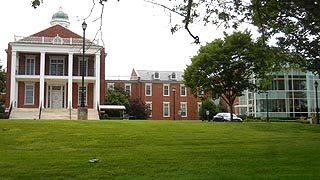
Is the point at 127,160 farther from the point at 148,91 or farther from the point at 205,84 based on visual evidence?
the point at 148,91

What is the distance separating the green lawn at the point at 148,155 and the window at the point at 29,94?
92.6 ft

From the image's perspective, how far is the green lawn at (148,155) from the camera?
31.2 ft

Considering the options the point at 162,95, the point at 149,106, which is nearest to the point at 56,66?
the point at 149,106

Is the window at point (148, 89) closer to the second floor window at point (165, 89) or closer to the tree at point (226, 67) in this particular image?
the second floor window at point (165, 89)

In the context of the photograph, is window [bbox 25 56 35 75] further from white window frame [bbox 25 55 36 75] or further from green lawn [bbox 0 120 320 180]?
green lawn [bbox 0 120 320 180]

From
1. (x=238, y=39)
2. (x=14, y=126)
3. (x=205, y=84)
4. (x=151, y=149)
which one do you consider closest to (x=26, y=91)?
(x=205, y=84)

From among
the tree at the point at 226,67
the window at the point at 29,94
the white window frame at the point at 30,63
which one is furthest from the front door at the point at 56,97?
the tree at the point at 226,67

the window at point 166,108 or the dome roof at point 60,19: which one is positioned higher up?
the dome roof at point 60,19

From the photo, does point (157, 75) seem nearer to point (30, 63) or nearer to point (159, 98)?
point (159, 98)

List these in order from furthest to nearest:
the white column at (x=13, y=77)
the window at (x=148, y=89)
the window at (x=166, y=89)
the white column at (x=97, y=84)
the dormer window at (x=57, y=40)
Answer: the window at (x=166, y=89), the window at (x=148, y=89), the dormer window at (x=57, y=40), the white column at (x=97, y=84), the white column at (x=13, y=77)

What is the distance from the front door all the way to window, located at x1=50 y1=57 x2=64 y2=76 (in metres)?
1.62

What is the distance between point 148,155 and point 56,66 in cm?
3599

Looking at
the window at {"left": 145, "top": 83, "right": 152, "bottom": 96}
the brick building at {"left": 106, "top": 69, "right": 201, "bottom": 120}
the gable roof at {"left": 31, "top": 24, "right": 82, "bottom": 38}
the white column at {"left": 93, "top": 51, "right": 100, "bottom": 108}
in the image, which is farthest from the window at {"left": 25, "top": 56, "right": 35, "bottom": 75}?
the window at {"left": 145, "top": 83, "right": 152, "bottom": 96}

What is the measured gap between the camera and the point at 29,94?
4453cm
